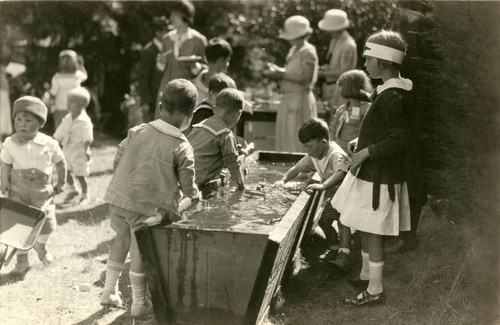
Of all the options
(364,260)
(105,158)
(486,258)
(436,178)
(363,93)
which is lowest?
(105,158)

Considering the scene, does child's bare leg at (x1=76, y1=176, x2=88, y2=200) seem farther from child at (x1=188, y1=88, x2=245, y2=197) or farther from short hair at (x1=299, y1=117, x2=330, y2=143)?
short hair at (x1=299, y1=117, x2=330, y2=143)

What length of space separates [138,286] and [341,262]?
6.71 feet

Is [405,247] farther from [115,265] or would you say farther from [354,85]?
[115,265]

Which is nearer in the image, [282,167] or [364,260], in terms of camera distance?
[364,260]

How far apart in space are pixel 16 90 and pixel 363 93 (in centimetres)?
1036

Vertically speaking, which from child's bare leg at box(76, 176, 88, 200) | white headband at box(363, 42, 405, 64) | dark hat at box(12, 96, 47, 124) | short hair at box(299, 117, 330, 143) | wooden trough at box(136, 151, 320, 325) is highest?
white headband at box(363, 42, 405, 64)

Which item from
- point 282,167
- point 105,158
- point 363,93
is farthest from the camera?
point 105,158

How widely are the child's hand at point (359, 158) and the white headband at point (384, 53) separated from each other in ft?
2.39

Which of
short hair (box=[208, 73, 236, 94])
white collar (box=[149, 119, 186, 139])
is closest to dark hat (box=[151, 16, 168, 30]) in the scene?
short hair (box=[208, 73, 236, 94])

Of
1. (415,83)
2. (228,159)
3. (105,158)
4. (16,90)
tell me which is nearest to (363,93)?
(415,83)

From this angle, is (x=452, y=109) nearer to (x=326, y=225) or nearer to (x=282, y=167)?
(x=326, y=225)

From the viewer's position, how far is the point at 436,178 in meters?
5.50

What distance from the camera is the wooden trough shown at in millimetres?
4059

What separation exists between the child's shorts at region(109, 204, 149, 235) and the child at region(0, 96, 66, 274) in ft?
4.26
